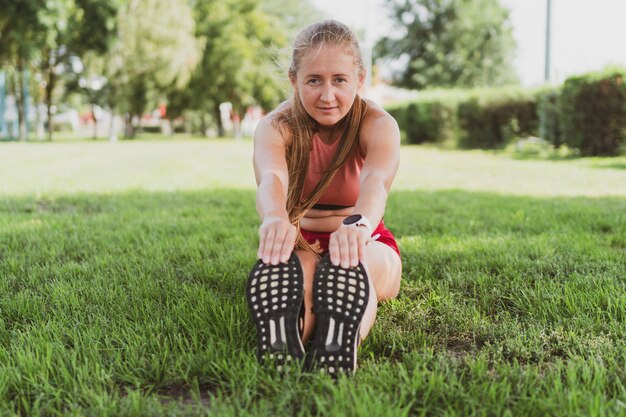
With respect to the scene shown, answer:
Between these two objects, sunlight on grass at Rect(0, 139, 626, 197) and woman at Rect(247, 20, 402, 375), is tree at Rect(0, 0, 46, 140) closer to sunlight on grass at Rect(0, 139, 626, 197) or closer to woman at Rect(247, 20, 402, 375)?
sunlight on grass at Rect(0, 139, 626, 197)

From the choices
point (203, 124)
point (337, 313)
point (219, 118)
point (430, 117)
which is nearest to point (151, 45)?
point (430, 117)

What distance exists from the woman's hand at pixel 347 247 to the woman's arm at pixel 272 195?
0.53ft

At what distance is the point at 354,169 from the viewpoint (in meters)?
2.79

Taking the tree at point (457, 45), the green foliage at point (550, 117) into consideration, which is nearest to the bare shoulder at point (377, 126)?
the green foliage at point (550, 117)

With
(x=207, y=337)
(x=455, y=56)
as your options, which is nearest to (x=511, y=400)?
(x=207, y=337)

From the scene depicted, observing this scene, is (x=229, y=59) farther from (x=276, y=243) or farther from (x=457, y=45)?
(x=276, y=243)

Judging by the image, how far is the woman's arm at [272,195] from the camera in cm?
202

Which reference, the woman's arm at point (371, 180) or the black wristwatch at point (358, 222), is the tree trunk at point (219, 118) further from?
the black wristwatch at point (358, 222)

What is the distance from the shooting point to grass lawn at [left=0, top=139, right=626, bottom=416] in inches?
65.6

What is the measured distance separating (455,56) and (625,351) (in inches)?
1747

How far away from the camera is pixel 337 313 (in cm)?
191

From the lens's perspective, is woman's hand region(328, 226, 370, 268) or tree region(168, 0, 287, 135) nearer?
woman's hand region(328, 226, 370, 268)

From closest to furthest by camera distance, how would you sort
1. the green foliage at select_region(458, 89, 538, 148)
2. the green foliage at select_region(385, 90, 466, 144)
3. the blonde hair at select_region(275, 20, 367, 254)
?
1. the blonde hair at select_region(275, 20, 367, 254)
2. the green foliage at select_region(458, 89, 538, 148)
3. the green foliage at select_region(385, 90, 466, 144)

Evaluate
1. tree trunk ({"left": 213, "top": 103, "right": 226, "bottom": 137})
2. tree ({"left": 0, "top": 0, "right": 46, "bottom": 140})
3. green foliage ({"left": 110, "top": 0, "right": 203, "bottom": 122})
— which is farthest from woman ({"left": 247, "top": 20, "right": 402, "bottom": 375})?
tree trunk ({"left": 213, "top": 103, "right": 226, "bottom": 137})
